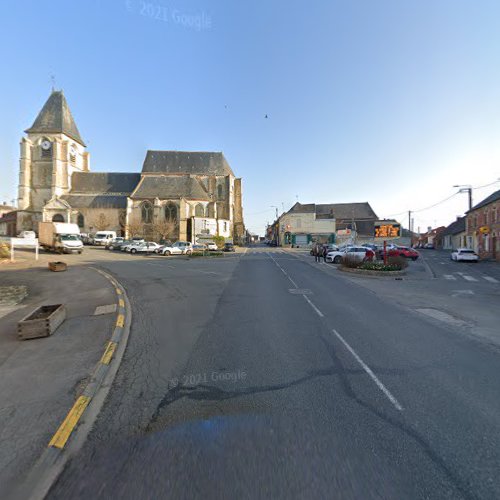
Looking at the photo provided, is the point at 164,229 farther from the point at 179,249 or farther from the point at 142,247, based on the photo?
the point at 179,249

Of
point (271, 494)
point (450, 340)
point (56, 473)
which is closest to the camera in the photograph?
point (271, 494)

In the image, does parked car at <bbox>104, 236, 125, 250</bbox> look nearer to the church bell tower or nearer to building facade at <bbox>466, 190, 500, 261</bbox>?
the church bell tower

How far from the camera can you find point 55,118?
54031mm

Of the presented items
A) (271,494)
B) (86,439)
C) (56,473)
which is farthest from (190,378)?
(271,494)

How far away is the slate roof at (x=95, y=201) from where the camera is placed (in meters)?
51.2

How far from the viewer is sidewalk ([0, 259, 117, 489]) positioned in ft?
8.77

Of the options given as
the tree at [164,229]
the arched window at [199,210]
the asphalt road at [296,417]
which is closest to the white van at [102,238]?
the tree at [164,229]

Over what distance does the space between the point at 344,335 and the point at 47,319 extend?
6376mm

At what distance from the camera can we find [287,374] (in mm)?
3953

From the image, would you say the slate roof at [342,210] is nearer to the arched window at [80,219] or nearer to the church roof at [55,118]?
the arched window at [80,219]

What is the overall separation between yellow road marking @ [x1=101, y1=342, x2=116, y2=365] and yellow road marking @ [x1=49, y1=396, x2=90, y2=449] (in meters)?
1.03

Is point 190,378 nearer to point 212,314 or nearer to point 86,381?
point 86,381

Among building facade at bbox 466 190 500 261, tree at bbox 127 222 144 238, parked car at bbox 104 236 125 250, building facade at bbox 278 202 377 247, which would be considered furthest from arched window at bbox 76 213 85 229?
building facade at bbox 466 190 500 261

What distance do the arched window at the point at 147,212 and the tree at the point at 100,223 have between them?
22.8 feet
